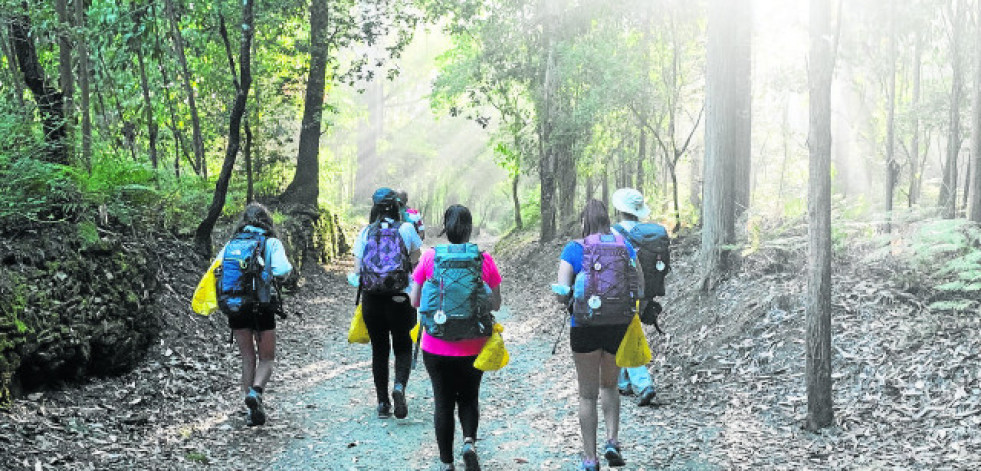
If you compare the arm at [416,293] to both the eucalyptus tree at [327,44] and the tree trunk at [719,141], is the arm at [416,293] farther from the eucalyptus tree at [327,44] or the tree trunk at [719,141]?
the eucalyptus tree at [327,44]

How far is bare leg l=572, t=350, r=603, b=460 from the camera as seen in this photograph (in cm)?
522

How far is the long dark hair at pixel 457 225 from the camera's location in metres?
5.18

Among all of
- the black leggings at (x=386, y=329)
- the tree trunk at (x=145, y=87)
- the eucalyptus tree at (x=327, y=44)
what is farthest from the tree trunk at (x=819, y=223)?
the eucalyptus tree at (x=327, y=44)

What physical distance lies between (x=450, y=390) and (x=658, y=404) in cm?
297

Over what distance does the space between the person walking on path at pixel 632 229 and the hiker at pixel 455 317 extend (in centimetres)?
126

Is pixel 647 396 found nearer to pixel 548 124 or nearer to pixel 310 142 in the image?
pixel 310 142

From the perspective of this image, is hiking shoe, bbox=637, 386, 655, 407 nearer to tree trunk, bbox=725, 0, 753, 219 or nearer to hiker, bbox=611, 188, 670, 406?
hiker, bbox=611, 188, 670, 406

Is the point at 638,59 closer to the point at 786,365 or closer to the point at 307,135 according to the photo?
the point at 307,135

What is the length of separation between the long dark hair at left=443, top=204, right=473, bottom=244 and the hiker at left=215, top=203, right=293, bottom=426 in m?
1.89

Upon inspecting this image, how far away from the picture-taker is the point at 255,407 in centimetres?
655

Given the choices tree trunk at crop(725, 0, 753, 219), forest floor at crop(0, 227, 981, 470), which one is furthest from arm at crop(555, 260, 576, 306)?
tree trunk at crop(725, 0, 753, 219)

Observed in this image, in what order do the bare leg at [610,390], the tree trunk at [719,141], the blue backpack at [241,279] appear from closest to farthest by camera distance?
1. the bare leg at [610,390]
2. the blue backpack at [241,279]
3. the tree trunk at [719,141]

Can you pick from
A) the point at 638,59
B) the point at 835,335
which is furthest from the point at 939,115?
the point at 835,335

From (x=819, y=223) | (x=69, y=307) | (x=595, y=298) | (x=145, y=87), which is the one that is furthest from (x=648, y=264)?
(x=145, y=87)
